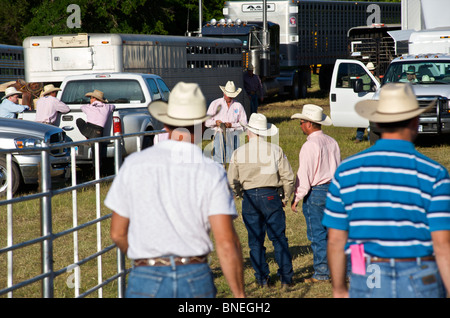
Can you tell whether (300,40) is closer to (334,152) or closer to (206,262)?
(334,152)

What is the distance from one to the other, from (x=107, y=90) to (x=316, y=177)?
8065mm

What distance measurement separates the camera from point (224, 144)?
Result: 43.1ft

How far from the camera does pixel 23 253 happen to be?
9266 millimetres

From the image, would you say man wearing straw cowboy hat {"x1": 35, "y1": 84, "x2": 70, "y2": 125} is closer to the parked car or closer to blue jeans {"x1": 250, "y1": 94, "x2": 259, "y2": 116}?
the parked car

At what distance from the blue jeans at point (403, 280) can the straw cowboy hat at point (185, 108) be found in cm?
114

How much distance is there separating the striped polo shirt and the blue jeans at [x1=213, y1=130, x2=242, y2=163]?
8.84m

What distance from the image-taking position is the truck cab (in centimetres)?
1677

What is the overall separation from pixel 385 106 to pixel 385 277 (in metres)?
0.86

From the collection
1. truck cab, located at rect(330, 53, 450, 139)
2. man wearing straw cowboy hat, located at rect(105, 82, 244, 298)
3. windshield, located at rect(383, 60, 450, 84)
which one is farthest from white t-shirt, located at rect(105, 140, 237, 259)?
windshield, located at rect(383, 60, 450, 84)

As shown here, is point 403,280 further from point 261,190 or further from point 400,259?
point 261,190

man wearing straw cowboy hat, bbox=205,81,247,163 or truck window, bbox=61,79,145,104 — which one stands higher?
truck window, bbox=61,79,145,104

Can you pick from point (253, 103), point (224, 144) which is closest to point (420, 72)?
point (224, 144)

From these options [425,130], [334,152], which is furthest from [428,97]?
[334,152]

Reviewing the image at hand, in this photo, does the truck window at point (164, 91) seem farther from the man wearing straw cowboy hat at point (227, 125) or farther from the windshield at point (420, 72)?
the windshield at point (420, 72)
